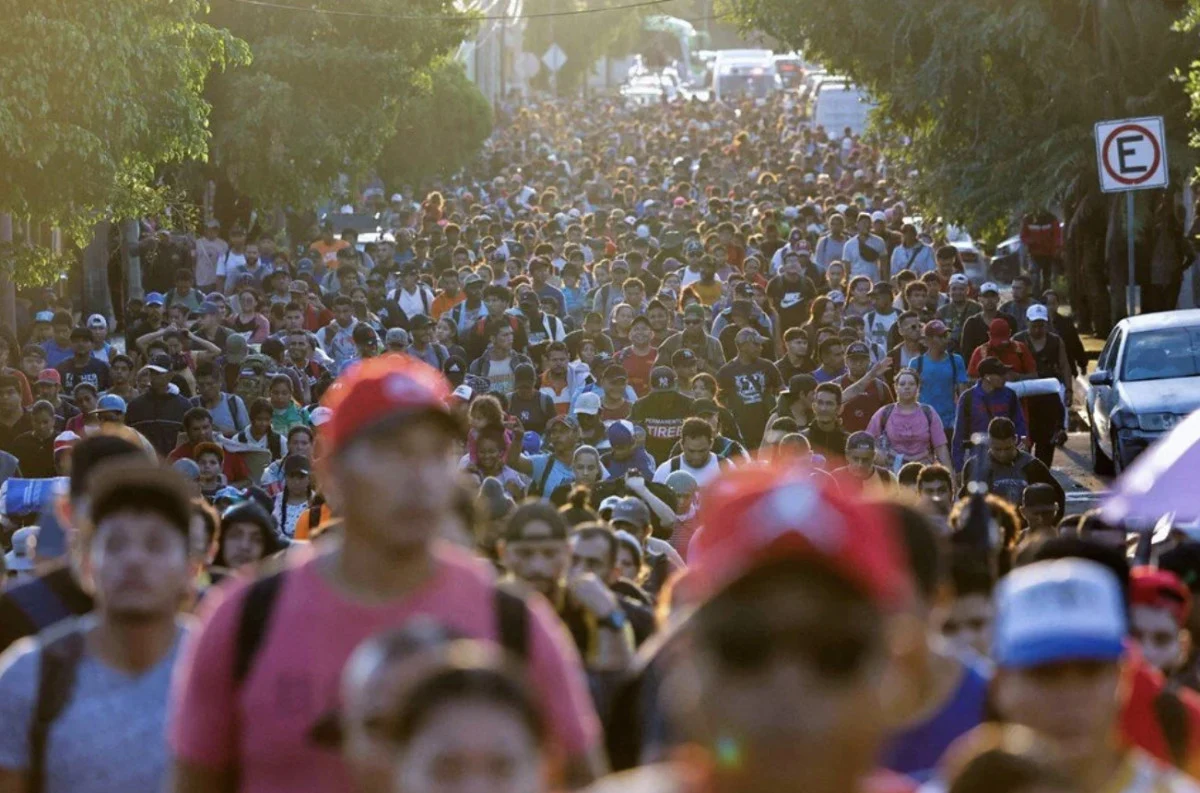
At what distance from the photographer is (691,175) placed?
166ft

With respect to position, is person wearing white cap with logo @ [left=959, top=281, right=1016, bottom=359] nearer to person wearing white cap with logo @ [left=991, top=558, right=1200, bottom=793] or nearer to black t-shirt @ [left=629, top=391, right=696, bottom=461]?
black t-shirt @ [left=629, top=391, right=696, bottom=461]

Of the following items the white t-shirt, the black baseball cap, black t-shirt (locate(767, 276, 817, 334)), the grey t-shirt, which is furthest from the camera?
black t-shirt (locate(767, 276, 817, 334))

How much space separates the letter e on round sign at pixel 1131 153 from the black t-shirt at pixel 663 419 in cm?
507

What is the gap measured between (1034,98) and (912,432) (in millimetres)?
14604

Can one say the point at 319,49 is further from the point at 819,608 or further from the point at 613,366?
the point at 819,608

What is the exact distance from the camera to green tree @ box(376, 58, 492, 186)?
46.0 meters

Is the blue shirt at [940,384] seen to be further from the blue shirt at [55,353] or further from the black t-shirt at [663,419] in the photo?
the blue shirt at [55,353]

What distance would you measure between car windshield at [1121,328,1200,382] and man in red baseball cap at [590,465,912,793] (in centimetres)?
1755

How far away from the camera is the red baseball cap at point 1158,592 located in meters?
6.02

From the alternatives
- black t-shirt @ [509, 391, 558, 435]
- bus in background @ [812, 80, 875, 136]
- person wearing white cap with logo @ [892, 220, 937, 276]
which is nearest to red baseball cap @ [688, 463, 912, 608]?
black t-shirt @ [509, 391, 558, 435]

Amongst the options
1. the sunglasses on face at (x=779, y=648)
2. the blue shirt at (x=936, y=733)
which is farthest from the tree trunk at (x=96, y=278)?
the sunglasses on face at (x=779, y=648)

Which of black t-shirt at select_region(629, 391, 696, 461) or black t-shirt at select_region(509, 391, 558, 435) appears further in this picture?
black t-shirt at select_region(509, 391, 558, 435)

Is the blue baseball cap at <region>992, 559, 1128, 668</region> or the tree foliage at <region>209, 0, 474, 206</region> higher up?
the blue baseball cap at <region>992, 559, 1128, 668</region>

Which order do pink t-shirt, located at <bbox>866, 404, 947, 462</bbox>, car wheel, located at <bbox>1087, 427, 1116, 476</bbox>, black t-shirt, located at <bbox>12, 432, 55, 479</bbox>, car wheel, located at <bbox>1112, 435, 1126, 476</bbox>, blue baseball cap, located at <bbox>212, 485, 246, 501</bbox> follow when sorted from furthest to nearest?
car wheel, located at <bbox>1087, 427, 1116, 476</bbox> < car wheel, located at <bbox>1112, 435, 1126, 476</bbox> < black t-shirt, located at <bbox>12, 432, 55, 479</bbox> < pink t-shirt, located at <bbox>866, 404, 947, 462</bbox> < blue baseball cap, located at <bbox>212, 485, 246, 501</bbox>
